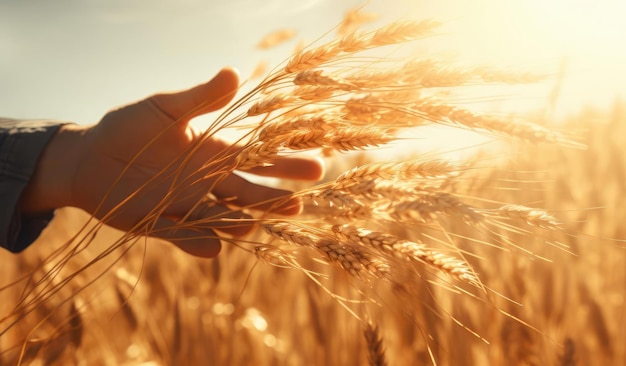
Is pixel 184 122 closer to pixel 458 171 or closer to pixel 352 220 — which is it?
pixel 352 220

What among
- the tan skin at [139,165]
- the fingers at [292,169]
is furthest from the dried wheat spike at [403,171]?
the fingers at [292,169]

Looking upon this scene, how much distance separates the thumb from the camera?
1476 millimetres

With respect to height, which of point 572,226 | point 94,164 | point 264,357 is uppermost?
point 94,164

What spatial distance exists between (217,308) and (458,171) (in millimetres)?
1162

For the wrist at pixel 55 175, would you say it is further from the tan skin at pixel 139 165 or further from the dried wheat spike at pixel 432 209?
the dried wheat spike at pixel 432 209

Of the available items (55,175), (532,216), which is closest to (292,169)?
(55,175)

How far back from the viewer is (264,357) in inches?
65.0

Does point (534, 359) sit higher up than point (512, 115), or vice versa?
point (512, 115)

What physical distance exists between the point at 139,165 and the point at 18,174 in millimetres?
355

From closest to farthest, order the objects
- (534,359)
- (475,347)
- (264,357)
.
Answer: (534,359), (475,347), (264,357)

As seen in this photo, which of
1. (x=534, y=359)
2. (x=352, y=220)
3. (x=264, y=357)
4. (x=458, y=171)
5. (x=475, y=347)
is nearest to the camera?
(x=458, y=171)

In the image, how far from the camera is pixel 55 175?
1.74 metres

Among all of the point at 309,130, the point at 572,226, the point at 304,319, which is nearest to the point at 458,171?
the point at 309,130

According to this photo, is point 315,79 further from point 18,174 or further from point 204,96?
point 18,174
